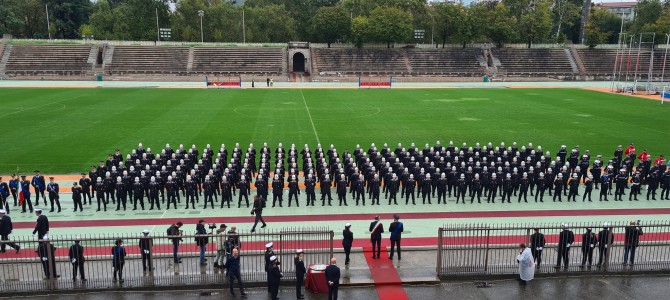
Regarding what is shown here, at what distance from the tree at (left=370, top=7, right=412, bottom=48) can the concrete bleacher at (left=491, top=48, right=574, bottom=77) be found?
14.0m

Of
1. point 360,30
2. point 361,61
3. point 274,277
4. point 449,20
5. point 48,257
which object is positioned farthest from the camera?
point 449,20

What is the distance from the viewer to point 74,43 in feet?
245

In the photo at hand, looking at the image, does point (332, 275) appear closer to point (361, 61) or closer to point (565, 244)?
point (565, 244)

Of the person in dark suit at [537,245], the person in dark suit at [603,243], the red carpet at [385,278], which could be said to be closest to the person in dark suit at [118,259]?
the red carpet at [385,278]

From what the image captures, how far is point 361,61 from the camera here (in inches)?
2977

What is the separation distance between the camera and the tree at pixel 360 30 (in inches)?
3073

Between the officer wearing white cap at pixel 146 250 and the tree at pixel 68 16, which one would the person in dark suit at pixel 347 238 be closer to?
the officer wearing white cap at pixel 146 250

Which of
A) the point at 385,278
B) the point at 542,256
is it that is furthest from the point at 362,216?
the point at 542,256

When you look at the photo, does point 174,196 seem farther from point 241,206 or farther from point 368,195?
point 368,195

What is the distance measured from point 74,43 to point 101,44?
175 inches

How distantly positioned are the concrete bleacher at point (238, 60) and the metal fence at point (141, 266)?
193 feet

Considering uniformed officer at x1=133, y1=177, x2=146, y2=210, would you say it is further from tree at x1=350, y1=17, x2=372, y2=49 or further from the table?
tree at x1=350, y1=17, x2=372, y2=49

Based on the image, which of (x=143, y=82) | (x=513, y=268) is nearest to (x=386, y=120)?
(x=513, y=268)

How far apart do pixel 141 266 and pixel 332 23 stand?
232ft
